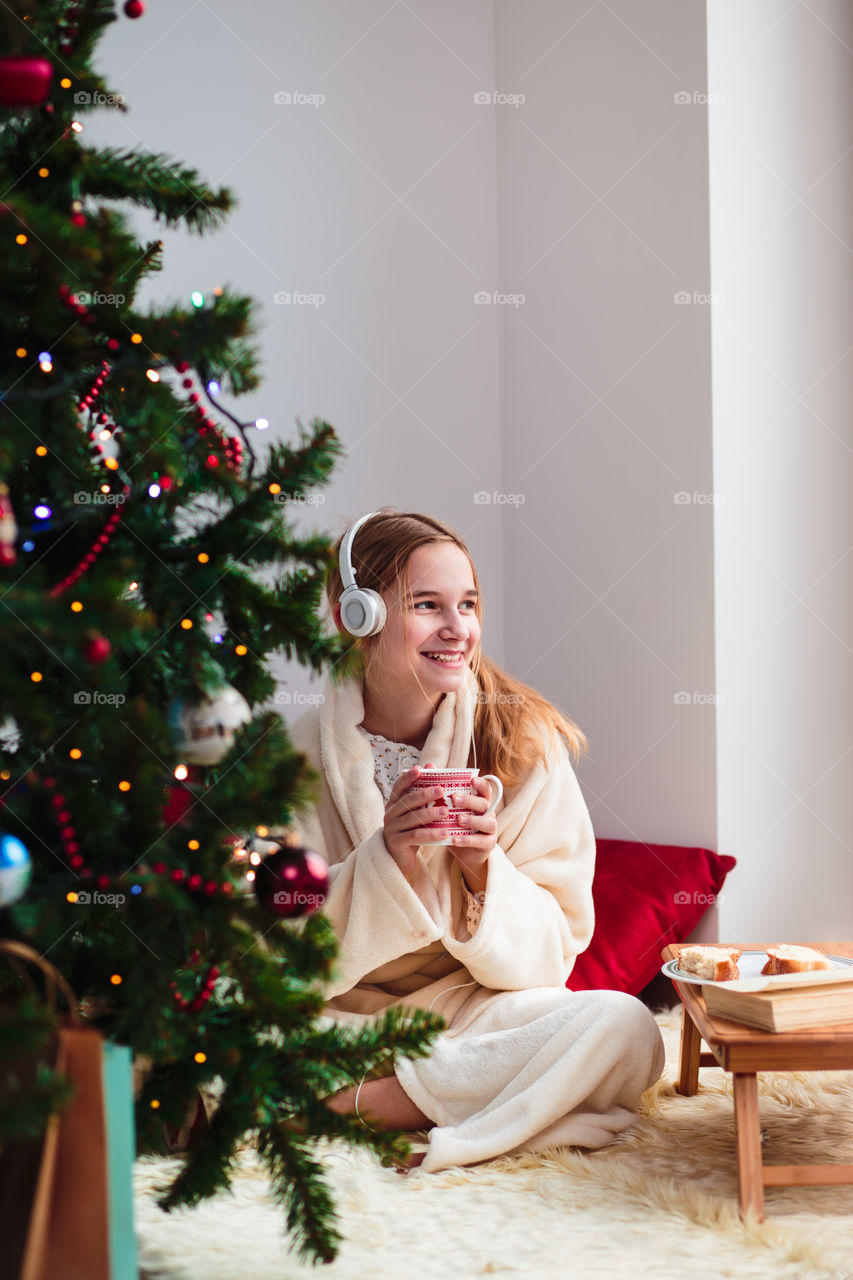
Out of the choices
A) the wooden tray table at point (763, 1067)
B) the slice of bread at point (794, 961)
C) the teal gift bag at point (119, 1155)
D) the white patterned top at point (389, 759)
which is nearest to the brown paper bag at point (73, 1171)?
the teal gift bag at point (119, 1155)

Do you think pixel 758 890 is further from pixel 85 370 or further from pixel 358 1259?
pixel 85 370

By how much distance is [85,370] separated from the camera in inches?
40.1

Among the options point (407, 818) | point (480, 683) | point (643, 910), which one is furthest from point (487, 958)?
point (643, 910)

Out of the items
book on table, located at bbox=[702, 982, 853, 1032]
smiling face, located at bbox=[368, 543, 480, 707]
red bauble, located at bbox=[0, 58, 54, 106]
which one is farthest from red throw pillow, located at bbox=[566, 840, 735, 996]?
red bauble, located at bbox=[0, 58, 54, 106]

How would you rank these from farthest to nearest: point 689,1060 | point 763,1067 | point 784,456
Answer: point 784,456, point 689,1060, point 763,1067

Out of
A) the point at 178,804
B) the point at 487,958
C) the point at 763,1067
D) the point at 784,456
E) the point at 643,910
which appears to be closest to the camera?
the point at 178,804

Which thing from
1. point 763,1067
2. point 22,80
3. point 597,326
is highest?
point 597,326

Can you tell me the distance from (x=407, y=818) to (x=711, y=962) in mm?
444

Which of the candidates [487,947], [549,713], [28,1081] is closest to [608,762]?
[549,713]

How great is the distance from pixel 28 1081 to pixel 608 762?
1885 millimetres

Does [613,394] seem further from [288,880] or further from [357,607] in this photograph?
[288,880]

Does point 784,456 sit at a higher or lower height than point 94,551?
higher

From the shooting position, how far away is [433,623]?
188cm

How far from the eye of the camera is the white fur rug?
1233 mm
